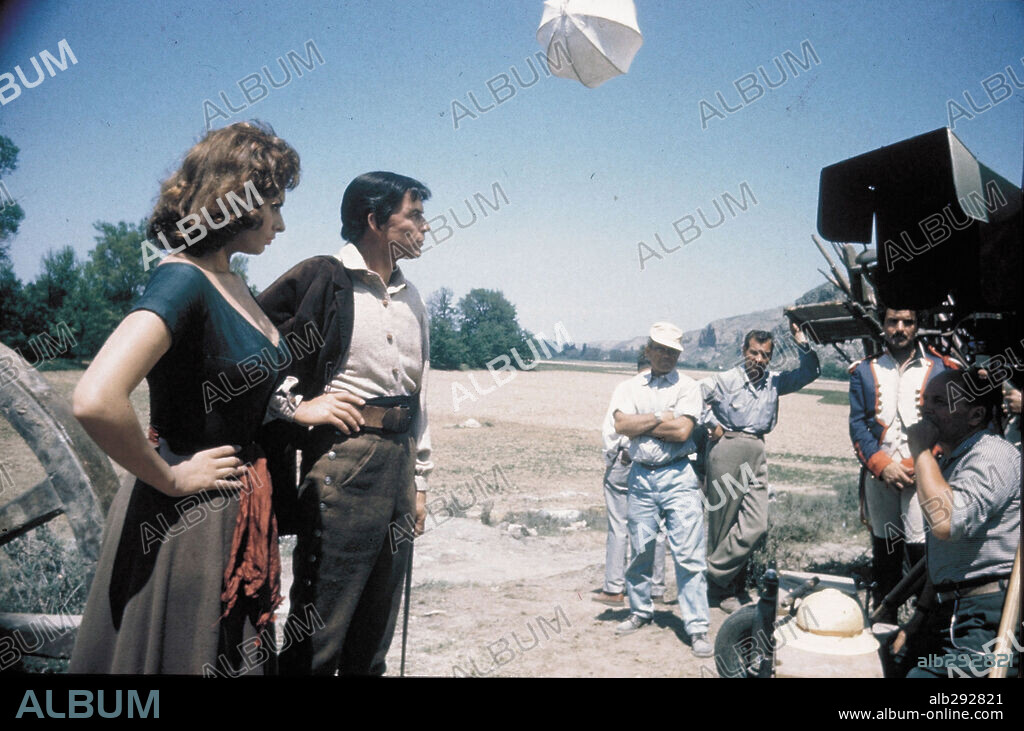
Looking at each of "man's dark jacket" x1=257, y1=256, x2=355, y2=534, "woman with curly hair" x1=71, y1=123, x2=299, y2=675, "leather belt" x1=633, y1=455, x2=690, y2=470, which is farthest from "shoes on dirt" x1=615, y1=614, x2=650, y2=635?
"woman with curly hair" x1=71, y1=123, x2=299, y2=675

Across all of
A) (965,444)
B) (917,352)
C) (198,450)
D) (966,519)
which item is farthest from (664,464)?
(198,450)

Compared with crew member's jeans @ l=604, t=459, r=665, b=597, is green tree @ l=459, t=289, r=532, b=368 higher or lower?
higher

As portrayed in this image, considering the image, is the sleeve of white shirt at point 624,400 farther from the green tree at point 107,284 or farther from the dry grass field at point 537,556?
the green tree at point 107,284

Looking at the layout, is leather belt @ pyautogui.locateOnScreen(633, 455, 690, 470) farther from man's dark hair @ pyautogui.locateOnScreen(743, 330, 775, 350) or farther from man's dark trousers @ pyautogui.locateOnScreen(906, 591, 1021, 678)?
man's dark trousers @ pyautogui.locateOnScreen(906, 591, 1021, 678)

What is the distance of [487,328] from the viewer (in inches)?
1848

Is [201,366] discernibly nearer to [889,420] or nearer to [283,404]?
[283,404]

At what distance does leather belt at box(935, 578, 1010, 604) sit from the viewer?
2479mm

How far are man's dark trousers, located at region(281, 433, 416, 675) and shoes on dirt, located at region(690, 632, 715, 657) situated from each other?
8.69 ft

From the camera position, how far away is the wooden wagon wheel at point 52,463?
2307mm

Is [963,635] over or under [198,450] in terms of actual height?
under

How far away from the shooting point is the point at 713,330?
262 feet

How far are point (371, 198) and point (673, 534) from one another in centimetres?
321

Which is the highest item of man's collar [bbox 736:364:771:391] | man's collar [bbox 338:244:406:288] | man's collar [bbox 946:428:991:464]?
man's collar [bbox 338:244:406:288]

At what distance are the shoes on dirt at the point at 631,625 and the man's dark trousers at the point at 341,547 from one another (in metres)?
2.72
